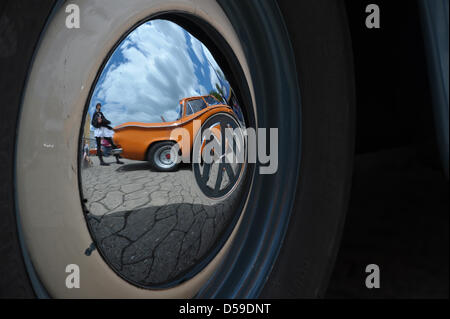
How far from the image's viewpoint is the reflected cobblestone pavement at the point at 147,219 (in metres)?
0.65

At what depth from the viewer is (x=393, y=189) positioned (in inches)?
85.2

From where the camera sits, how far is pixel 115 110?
2.07ft

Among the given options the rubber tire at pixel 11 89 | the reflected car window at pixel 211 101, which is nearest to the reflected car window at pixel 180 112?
the reflected car window at pixel 211 101

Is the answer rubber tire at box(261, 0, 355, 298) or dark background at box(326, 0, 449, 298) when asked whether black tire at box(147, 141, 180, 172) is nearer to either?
rubber tire at box(261, 0, 355, 298)

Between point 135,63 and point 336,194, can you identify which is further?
point 336,194

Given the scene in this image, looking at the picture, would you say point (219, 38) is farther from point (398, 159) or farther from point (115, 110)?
point (398, 159)

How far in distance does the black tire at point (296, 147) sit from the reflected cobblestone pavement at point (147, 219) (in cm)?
16

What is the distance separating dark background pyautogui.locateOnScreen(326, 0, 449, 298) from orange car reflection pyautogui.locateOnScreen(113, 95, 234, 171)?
672 millimetres

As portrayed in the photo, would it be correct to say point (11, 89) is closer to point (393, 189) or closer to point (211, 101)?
point (211, 101)

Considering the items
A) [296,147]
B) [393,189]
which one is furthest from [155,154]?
[393,189]

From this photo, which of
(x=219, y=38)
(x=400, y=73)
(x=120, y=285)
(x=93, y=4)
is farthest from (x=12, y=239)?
(x=400, y=73)

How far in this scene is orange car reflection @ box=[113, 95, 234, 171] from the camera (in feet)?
2.17

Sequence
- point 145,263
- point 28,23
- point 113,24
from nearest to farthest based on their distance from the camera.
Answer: point 28,23 → point 113,24 → point 145,263

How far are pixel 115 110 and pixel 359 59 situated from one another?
1.35 m
